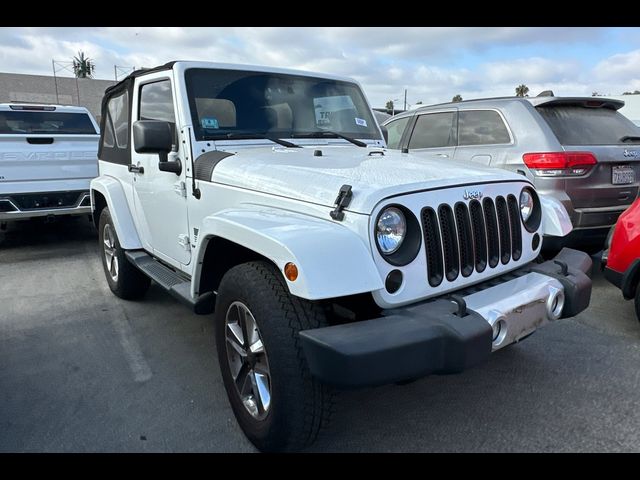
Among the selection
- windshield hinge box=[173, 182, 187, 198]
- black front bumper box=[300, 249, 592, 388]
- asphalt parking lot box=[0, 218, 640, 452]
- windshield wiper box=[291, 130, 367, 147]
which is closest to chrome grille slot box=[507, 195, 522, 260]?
black front bumper box=[300, 249, 592, 388]

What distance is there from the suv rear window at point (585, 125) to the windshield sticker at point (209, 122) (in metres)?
3.40

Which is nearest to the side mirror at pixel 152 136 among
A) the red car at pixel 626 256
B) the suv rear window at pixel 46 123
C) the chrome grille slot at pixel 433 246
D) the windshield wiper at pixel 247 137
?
the windshield wiper at pixel 247 137

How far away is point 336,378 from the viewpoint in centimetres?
184

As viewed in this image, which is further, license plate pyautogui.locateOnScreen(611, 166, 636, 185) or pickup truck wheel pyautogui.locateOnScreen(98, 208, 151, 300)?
license plate pyautogui.locateOnScreen(611, 166, 636, 185)

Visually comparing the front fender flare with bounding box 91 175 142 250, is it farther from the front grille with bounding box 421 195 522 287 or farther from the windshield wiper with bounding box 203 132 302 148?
the front grille with bounding box 421 195 522 287

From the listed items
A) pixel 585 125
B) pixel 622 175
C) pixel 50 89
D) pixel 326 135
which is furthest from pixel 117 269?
pixel 50 89

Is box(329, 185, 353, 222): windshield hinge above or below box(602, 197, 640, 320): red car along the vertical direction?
above

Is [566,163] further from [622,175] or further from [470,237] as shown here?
[470,237]

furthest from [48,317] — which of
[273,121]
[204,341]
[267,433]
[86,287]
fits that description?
[267,433]

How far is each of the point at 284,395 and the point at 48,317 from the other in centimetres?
319

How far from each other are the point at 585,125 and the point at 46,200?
21.7 feet

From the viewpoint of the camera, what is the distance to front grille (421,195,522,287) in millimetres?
2262

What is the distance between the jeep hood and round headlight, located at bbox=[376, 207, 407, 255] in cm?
8
